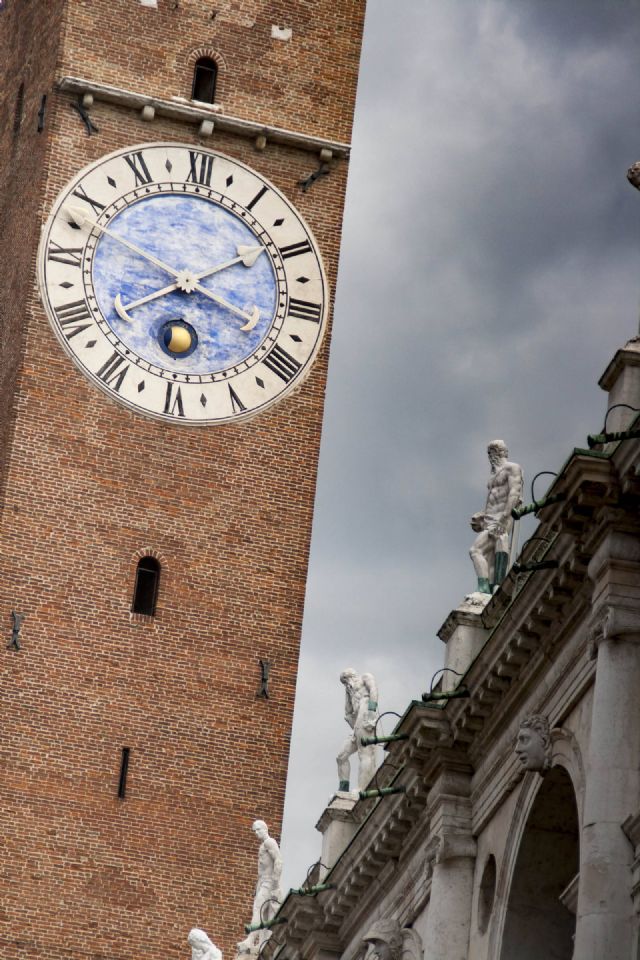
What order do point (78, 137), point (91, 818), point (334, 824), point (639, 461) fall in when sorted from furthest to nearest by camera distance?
point (78, 137)
point (91, 818)
point (334, 824)
point (639, 461)

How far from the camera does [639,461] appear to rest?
28797 mm

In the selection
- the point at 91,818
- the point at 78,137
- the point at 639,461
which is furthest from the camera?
the point at 78,137

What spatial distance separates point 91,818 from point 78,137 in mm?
12292

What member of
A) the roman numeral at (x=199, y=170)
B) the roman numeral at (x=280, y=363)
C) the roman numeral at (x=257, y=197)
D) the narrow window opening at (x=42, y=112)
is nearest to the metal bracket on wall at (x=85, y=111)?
the narrow window opening at (x=42, y=112)

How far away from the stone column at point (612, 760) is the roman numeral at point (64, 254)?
24814 millimetres

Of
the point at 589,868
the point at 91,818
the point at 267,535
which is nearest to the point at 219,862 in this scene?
the point at 91,818

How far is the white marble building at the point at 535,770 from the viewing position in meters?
29.4

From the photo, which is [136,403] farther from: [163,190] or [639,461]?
[639,461]

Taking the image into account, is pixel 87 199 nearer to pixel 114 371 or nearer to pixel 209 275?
pixel 209 275

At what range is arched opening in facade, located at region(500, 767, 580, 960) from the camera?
3303 cm

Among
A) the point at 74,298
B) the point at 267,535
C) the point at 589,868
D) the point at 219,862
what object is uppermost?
the point at 74,298

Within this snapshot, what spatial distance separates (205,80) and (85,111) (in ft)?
8.30

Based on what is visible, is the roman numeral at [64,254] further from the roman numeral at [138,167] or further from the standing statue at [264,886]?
the standing statue at [264,886]

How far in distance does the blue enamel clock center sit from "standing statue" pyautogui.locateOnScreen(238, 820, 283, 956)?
985cm
